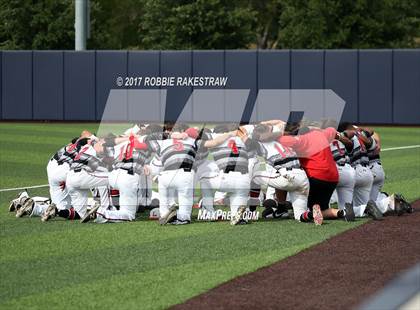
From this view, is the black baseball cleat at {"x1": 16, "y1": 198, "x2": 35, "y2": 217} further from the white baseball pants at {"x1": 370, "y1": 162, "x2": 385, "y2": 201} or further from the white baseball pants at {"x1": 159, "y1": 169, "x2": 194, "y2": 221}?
the white baseball pants at {"x1": 370, "y1": 162, "x2": 385, "y2": 201}

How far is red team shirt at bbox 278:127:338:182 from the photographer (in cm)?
1215

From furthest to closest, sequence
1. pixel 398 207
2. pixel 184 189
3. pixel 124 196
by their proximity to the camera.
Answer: pixel 398 207 → pixel 124 196 → pixel 184 189

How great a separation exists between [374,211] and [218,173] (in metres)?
2.07

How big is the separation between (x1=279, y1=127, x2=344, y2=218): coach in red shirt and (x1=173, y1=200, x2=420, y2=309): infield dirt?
1.07m

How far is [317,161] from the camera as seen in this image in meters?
12.2

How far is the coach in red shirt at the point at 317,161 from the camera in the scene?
39.9 ft

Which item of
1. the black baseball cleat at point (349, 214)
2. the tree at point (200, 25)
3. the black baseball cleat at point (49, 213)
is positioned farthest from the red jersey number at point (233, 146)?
the tree at point (200, 25)

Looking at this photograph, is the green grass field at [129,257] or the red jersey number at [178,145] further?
the red jersey number at [178,145]

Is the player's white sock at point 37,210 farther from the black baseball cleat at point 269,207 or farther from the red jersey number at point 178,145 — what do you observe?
the black baseball cleat at point 269,207

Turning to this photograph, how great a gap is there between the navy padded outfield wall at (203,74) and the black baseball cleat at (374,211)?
20.1m

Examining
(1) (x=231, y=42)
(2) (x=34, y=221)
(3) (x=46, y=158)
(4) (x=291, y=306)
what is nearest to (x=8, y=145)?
(3) (x=46, y=158)

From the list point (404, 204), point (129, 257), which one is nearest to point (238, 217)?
point (404, 204)

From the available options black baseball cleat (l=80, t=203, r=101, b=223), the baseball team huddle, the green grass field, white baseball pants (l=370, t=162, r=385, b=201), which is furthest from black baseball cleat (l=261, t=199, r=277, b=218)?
black baseball cleat (l=80, t=203, r=101, b=223)

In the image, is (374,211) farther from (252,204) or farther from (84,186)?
(84,186)
